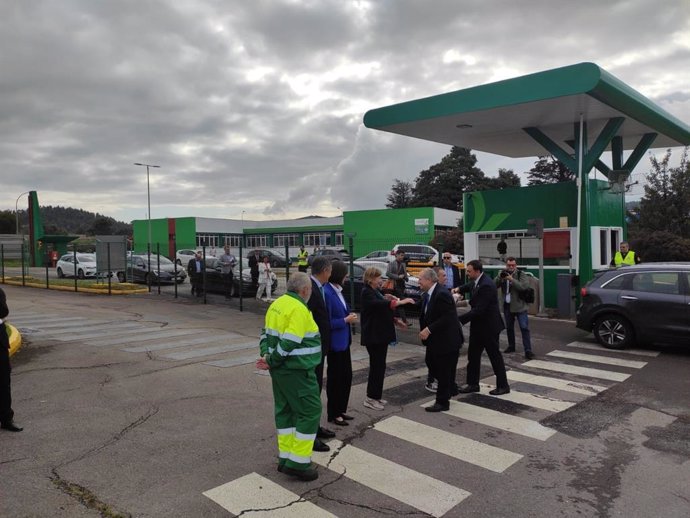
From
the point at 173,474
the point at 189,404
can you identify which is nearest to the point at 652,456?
the point at 173,474

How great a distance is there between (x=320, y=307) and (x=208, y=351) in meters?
5.33

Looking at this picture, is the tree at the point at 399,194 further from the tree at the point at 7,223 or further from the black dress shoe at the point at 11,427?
the black dress shoe at the point at 11,427

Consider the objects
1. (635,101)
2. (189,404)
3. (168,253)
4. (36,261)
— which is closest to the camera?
(189,404)

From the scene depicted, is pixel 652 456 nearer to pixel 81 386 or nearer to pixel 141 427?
pixel 141 427

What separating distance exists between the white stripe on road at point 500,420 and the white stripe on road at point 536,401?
0.60 m

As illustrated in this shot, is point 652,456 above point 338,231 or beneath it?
beneath

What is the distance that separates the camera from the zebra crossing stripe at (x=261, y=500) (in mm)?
3740

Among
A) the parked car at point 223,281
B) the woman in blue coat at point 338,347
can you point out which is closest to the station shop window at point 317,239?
the parked car at point 223,281

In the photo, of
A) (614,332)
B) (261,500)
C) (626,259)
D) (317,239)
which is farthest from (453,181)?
(261,500)

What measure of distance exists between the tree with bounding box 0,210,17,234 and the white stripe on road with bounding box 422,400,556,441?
9318 cm

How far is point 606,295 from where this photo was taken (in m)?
10.0

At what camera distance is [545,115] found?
14.8 meters

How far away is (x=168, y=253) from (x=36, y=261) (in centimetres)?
2622

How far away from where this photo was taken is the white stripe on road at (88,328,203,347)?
10.2 metres
